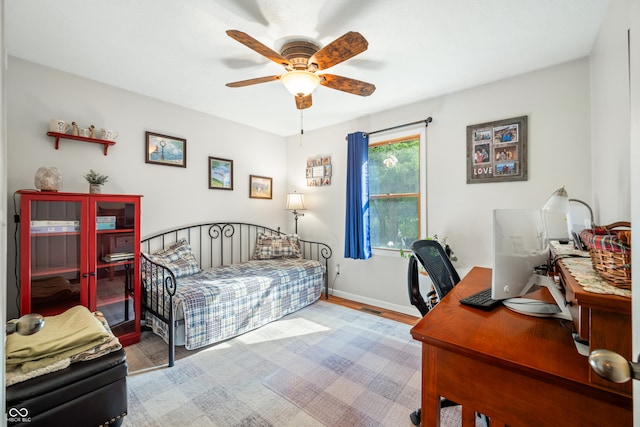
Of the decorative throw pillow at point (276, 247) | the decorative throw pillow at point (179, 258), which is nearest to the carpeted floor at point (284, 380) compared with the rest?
the decorative throw pillow at point (179, 258)

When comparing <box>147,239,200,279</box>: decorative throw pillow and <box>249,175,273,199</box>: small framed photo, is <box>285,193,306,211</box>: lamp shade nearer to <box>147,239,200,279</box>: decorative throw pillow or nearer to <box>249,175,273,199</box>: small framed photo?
<box>249,175,273,199</box>: small framed photo

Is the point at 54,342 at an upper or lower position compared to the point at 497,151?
lower

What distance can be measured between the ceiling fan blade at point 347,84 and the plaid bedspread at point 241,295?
6.66 ft

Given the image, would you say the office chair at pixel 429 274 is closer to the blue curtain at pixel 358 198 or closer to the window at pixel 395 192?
the window at pixel 395 192

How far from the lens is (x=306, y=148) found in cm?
419

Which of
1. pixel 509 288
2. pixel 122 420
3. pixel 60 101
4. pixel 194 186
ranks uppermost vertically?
pixel 60 101

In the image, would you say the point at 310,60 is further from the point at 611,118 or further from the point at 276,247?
the point at 276,247

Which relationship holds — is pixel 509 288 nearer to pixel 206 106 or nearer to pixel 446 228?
pixel 446 228

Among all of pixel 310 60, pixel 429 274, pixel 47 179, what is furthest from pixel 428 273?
pixel 47 179

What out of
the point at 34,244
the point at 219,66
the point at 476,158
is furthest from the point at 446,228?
the point at 34,244

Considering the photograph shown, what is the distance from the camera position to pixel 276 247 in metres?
3.85

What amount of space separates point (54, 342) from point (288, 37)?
2.34 metres

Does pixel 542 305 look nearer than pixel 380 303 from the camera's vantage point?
Answer: Yes

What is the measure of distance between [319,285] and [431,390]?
268 cm
